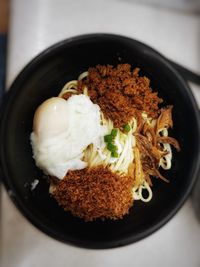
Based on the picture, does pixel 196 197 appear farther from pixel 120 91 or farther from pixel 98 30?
pixel 98 30

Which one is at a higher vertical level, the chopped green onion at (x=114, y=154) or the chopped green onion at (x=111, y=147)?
the chopped green onion at (x=111, y=147)

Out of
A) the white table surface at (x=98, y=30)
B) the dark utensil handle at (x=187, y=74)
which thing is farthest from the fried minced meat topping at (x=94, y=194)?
the dark utensil handle at (x=187, y=74)

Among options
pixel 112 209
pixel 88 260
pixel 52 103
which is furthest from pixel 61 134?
pixel 88 260

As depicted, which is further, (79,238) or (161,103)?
(161,103)

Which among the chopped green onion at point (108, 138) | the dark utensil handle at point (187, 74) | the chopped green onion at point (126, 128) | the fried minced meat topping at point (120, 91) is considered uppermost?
the dark utensil handle at point (187, 74)

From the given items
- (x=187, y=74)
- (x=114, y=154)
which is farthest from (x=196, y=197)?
(x=187, y=74)

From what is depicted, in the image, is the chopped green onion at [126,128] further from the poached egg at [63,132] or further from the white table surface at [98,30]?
the white table surface at [98,30]

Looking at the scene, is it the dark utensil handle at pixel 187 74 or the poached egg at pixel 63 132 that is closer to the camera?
the poached egg at pixel 63 132

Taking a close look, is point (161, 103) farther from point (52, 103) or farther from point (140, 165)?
point (52, 103)

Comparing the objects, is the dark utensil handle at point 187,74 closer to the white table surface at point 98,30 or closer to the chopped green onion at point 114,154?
the white table surface at point 98,30
